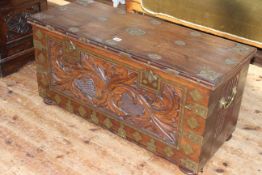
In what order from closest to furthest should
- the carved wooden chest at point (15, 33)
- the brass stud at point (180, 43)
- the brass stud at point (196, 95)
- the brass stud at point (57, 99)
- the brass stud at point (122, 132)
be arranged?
the brass stud at point (196, 95) < the brass stud at point (180, 43) < the brass stud at point (122, 132) < the brass stud at point (57, 99) < the carved wooden chest at point (15, 33)

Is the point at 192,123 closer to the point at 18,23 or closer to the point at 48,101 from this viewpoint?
the point at 48,101

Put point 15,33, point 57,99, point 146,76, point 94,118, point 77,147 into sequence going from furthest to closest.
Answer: point 15,33, point 57,99, point 94,118, point 77,147, point 146,76

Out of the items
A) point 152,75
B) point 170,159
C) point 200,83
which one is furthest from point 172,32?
point 170,159

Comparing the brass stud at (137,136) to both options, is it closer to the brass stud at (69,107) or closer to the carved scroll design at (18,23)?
the brass stud at (69,107)

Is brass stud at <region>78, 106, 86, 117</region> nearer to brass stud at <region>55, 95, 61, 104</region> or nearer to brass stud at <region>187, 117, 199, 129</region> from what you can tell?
brass stud at <region>55, 95, 61, 104</region>

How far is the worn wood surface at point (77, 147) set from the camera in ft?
6.16

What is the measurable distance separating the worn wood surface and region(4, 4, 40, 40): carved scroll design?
1.56 ft

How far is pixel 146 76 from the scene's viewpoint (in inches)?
69.0

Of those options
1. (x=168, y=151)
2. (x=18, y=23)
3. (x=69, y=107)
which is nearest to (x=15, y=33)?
(x=18, y=23)

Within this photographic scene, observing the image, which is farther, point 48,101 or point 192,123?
point 48,101

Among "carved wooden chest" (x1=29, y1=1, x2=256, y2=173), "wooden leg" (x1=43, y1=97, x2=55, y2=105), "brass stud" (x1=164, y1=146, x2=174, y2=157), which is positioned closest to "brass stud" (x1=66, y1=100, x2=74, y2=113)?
"carved wooden chest" (x1=29, y1=1, x2=256, y2=173)

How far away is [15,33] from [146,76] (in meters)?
1.28

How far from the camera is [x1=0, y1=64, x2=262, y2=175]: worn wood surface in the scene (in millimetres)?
1877

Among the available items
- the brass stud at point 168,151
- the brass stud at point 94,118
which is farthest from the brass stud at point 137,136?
the brass stud at point 94,118
